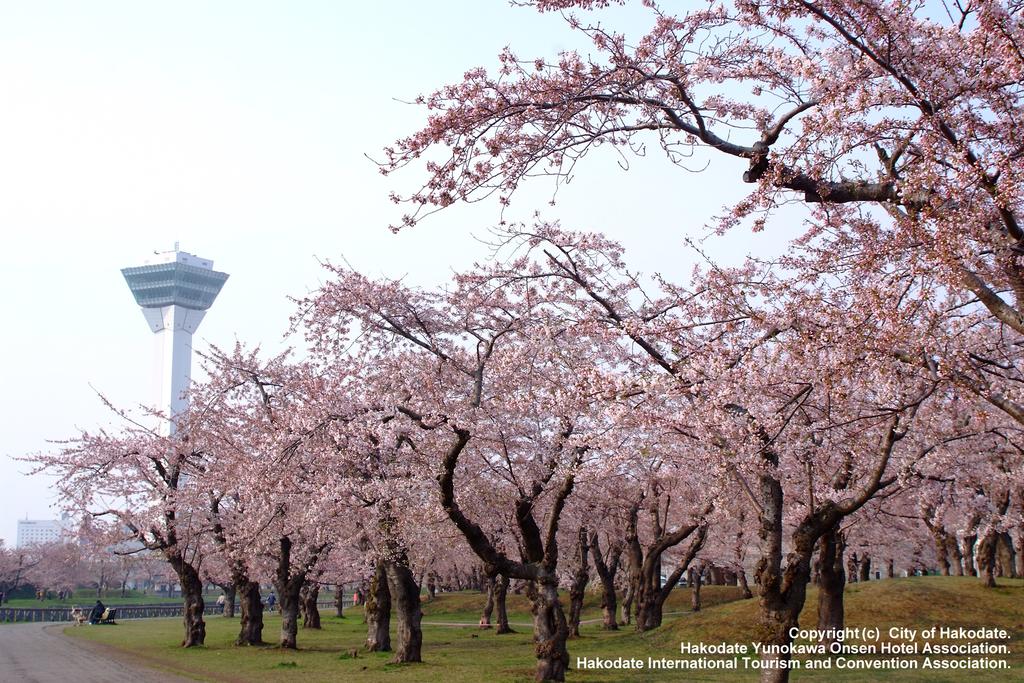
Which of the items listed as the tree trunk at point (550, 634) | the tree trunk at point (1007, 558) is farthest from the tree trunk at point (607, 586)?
the tree trunk at point (550, 634)

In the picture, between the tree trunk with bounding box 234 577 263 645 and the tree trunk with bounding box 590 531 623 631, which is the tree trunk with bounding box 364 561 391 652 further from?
the tree trunk with bounding box 590 531 623 631

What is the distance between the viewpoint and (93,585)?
122 m

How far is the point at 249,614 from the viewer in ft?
105

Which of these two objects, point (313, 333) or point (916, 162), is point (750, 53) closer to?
point (916, 162)

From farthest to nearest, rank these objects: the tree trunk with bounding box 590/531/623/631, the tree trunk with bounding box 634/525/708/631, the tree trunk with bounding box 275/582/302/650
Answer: the tree trunk with bounding box 590/531/623/631 → the tree trunk with bounding box 634/525/708/631 → the tree trunk with bounding box 275/582/302/650

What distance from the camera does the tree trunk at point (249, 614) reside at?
3170 cm

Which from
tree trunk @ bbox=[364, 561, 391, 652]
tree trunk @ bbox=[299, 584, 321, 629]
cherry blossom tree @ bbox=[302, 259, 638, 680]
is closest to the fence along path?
tree trunk @ bbox=[299, 584, 321, 629]

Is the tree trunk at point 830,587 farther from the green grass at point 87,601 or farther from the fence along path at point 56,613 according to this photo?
the green grass at point 87,601

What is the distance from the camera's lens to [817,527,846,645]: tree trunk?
71.1 ft

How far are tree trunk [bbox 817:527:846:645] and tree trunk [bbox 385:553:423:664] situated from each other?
10.5 meters

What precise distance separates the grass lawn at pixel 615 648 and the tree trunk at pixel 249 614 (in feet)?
3.04

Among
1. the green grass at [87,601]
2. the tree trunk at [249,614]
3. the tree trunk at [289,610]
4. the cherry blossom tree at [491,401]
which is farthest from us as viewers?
the green grass at [87,601]

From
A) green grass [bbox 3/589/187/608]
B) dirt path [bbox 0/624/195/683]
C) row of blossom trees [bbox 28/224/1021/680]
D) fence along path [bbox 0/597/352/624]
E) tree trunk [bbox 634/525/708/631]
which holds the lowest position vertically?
green grass [bbox 3/589/187/608]

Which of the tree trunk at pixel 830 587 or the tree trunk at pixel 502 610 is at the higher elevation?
the tree trunk at pixel 830 587
